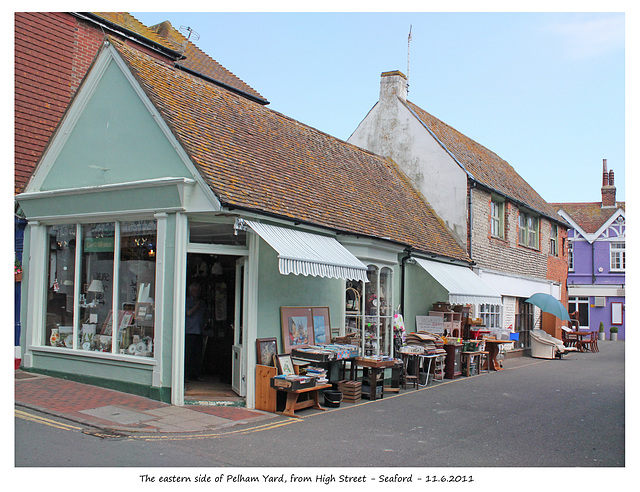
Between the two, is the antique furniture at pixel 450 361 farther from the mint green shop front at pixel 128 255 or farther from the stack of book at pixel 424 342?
the mint green shop front at pixel 128 255

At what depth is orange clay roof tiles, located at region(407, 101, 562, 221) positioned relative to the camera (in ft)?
67.6

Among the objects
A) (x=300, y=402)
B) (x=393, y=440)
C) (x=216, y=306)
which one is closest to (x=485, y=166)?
(x=216, y=306)

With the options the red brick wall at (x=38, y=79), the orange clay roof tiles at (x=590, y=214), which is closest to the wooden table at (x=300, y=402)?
the red brick wall at (x=38, y=79)

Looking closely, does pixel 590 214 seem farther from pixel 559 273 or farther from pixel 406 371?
pixel 406 371

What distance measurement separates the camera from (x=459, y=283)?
1588 cm

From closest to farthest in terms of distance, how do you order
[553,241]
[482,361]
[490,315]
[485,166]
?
[482,361], [490,315], [485,166], [553,241]

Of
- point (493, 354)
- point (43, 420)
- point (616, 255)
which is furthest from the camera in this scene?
point (616, 255)

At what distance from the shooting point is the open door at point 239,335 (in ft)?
34.4

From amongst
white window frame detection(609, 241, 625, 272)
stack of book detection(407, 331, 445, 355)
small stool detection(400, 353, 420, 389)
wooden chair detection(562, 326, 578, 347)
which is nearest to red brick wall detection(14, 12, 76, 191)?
small stool detection(400, 353, 420, 389)

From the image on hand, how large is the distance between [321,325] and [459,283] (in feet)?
17.1

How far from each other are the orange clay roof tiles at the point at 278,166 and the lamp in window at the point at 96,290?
3.05m

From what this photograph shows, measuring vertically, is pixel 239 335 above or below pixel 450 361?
above

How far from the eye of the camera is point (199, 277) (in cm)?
1280

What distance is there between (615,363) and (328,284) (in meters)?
14.0
